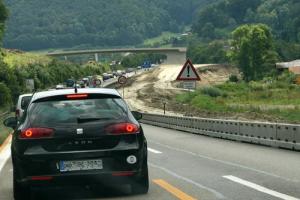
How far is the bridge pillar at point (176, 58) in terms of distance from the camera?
555ft

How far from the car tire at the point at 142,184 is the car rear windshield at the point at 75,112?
2.71 ft

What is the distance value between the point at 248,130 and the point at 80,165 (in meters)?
12.6

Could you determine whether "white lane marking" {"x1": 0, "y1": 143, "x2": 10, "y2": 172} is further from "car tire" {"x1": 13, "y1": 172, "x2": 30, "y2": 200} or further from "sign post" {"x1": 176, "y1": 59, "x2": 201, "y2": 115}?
"sign post" {"x1": 176, "y1": 59, "x2": 201, "y2": 115}

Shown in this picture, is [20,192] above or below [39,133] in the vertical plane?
below

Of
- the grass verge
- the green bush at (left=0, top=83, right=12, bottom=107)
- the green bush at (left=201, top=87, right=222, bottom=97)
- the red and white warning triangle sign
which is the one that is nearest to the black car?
the red and white warning triangle sign

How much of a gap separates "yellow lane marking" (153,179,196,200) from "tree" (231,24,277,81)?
112259 mm

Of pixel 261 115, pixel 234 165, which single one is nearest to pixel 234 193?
pixel 234 165

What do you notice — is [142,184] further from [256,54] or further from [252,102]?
[256,54]

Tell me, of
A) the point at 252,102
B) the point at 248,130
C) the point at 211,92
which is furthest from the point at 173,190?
the point at 211,92

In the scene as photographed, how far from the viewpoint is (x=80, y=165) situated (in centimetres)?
880

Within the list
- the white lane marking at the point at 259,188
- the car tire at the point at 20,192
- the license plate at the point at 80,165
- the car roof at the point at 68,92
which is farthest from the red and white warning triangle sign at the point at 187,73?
the license plate at the point at 80,165

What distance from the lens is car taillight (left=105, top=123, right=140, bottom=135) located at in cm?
886

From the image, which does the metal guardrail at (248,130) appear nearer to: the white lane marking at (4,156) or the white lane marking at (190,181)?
the white lane marking at (190,181)

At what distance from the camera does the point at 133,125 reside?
9.02 meters
